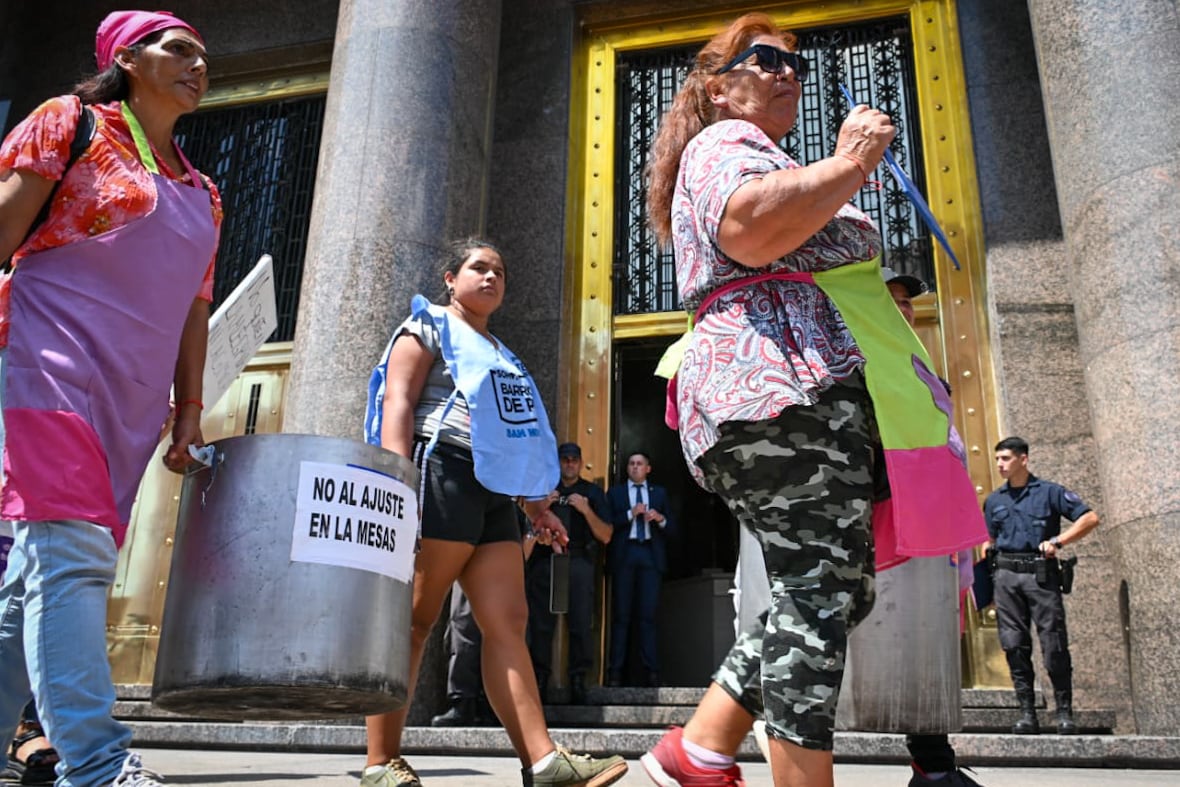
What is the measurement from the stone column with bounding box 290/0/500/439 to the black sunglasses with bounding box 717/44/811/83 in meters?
4.28

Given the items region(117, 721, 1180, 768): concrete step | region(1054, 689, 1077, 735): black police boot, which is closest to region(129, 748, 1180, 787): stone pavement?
region(117, 721, 1180, 768): concrete step

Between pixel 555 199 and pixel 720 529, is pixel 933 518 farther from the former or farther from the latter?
pixel 720 529

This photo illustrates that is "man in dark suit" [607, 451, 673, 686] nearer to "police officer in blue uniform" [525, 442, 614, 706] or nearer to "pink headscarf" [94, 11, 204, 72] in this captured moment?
"police officer in blue uniform" [525, 442, 614, 706]

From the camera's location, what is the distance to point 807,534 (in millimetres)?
1846

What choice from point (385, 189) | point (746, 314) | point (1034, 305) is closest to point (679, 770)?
point (746, 314)

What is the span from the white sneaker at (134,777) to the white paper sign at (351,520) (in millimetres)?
582

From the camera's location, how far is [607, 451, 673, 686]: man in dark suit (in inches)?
302

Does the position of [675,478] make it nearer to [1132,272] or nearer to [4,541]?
[1132,272]

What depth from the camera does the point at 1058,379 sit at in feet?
23.1

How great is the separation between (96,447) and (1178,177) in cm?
592

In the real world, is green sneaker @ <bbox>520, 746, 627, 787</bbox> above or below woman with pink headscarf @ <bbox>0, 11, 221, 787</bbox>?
below

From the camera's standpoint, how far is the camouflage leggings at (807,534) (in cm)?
178

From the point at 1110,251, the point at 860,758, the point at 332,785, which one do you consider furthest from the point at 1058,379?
the point at 332,785

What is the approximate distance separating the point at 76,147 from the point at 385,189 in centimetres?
442
